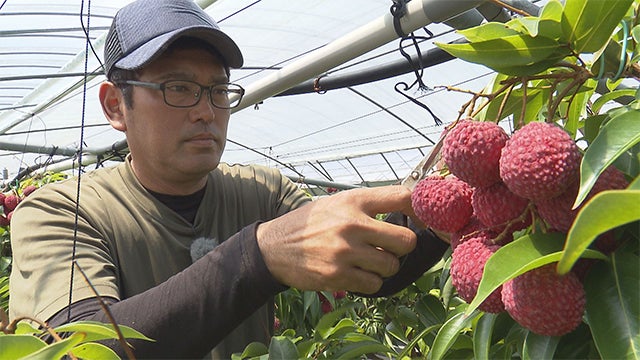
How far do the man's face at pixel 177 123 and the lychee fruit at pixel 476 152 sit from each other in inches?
37.1

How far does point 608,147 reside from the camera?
1.55 feet

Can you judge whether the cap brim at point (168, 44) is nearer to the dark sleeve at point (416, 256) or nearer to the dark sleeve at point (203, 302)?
the dark sleeve at point (203, 302)

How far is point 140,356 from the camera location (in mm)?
1030

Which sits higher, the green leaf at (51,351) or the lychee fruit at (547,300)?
the green leaf at (51,351)

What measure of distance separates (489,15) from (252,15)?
16.4ft

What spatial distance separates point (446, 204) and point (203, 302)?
47cm

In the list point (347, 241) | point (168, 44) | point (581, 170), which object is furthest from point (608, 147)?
point (168, 44)

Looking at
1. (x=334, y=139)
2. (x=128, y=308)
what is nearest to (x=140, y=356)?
(x=128, y=308)

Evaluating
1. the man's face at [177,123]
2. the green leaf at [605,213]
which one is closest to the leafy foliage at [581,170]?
the green leaf at [605,213]

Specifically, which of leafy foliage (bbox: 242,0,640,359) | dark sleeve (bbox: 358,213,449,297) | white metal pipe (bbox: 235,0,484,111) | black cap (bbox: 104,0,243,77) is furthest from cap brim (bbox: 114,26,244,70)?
leafy foliage (bbox: 242,0,640,359)

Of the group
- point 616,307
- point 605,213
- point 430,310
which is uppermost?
point 605,213

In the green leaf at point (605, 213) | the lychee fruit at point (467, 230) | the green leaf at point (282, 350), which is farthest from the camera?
the green leaf at point (282, 350)

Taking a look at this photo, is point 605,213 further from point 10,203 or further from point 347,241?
point 10,203

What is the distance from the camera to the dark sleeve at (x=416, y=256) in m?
0.95
